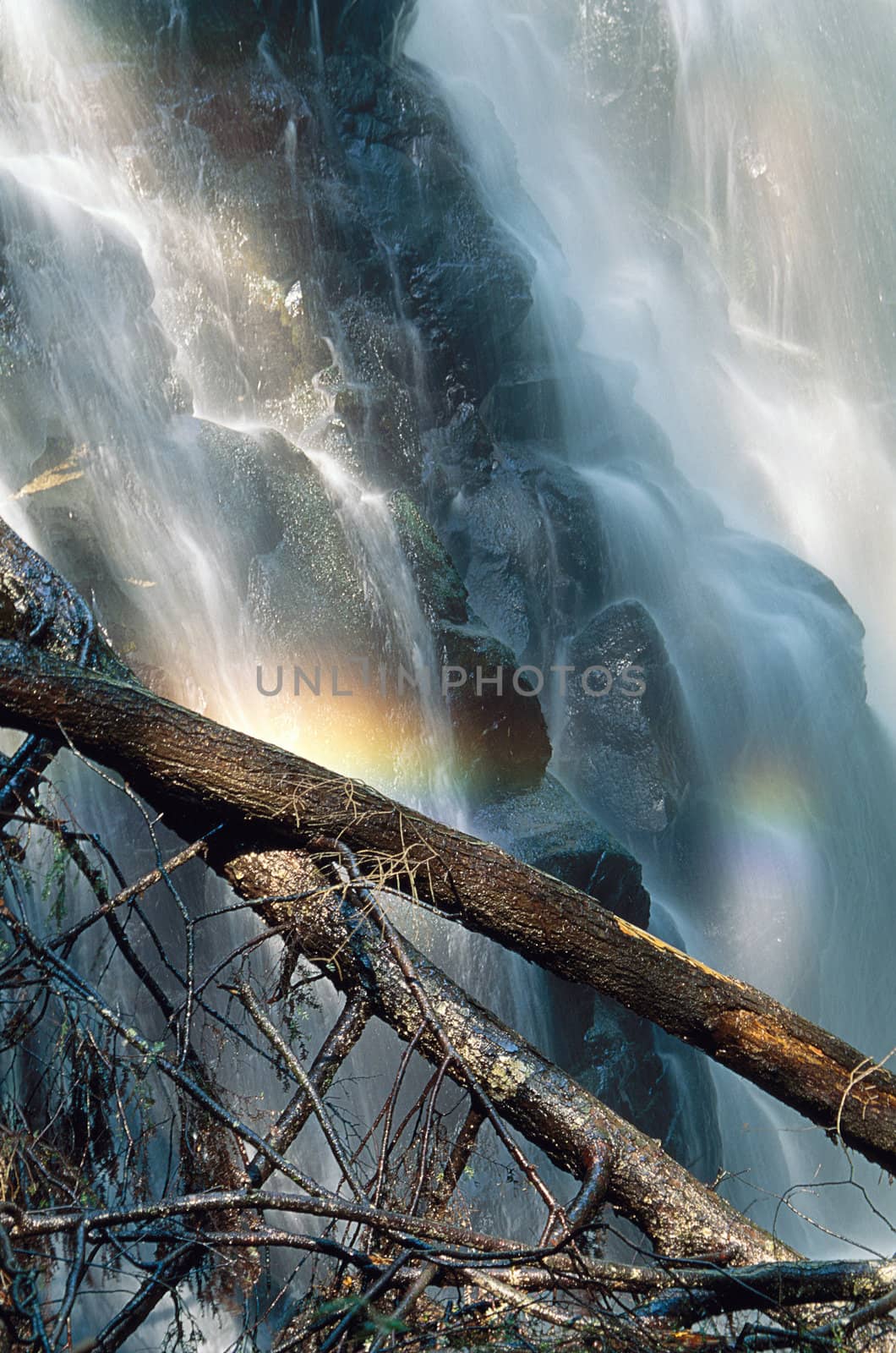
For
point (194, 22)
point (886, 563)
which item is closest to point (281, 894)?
point (194, 22)

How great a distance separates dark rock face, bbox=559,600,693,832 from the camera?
12.1 m

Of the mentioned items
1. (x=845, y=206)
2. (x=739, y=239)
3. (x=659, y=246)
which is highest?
(x=845, y=206)

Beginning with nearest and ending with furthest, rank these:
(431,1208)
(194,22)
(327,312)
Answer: (431,1208)
(194,22)
(327,312)

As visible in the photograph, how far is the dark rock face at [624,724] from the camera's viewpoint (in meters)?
12.1

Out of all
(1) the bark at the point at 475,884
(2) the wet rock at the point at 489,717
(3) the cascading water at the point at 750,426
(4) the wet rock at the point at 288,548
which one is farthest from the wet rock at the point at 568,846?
(1) the bark at the point at 475,884

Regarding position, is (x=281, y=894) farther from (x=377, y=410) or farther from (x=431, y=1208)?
(x=377, y=410)

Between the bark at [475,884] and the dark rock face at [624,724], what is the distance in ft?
30.7

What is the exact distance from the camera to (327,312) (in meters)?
12.9

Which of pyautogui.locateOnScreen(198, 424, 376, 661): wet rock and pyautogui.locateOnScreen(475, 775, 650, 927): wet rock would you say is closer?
pyautogui.locateOnScreen(475, 775, 650, 927): wet rock

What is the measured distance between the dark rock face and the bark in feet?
30.7

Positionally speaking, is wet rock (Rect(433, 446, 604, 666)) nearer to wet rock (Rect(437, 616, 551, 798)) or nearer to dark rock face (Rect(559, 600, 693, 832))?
dark rock face (Rect(559, 600, 693, 832))

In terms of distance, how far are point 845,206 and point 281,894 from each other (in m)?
31.1

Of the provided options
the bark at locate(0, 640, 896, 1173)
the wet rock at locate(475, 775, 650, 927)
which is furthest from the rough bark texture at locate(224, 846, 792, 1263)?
the wet rock at locate(475, 775, 650, 927)

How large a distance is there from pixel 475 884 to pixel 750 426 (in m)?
25.4
